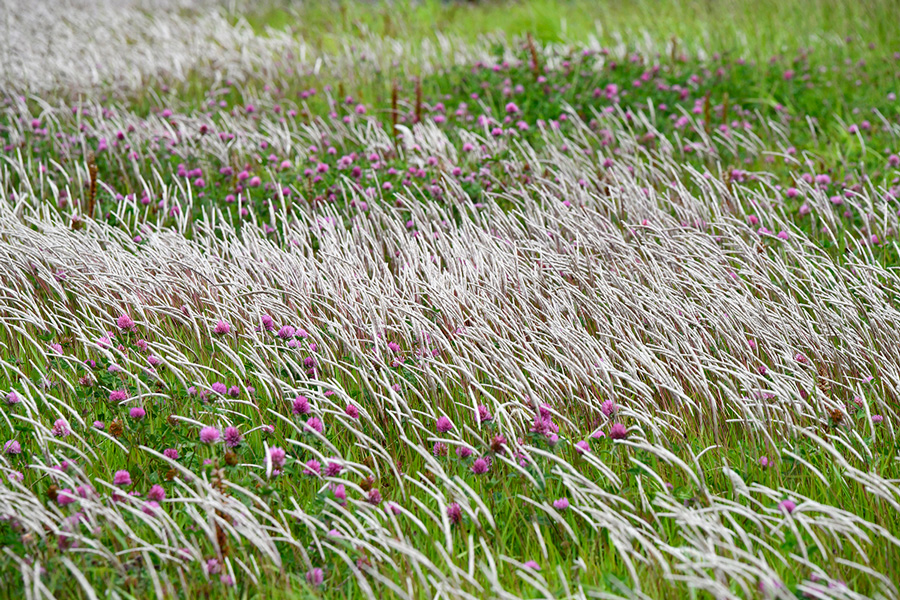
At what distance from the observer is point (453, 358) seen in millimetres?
3178

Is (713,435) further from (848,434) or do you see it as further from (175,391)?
(175,391)

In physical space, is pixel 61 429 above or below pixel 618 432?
above

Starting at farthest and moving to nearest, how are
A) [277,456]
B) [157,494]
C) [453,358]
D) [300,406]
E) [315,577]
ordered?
1. [453,358]
2. [300,406]
3. [277,456]
4. [157,494]
5. [315,577]

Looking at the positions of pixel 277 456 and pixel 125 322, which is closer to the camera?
pixel 277 456

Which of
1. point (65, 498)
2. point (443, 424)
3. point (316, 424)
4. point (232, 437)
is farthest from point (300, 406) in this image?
point (65, 498)

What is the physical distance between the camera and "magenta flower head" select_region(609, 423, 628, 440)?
2.63 meters

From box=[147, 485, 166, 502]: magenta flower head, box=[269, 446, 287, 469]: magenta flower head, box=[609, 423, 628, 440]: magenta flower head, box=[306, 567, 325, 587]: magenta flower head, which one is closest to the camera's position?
box=[306, 567, 325, 587]: magenta flower head

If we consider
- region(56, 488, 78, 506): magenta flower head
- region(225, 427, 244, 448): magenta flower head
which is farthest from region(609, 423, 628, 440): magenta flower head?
region(56, 488, 78, 506): magenta flower head

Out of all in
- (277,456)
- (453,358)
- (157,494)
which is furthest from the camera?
(453,358)

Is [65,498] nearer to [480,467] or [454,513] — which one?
[454,513]

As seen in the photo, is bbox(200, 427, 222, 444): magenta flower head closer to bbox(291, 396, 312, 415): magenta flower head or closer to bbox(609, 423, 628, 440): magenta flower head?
bbox(291, 396, 312, 415): magenta flower head

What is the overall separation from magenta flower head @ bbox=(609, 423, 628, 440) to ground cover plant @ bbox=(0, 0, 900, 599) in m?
0.01

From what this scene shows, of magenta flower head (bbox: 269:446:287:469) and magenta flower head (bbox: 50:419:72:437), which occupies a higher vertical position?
magenta flower head (bbox: 50:419:72:437)

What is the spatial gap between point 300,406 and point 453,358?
0.68 m
